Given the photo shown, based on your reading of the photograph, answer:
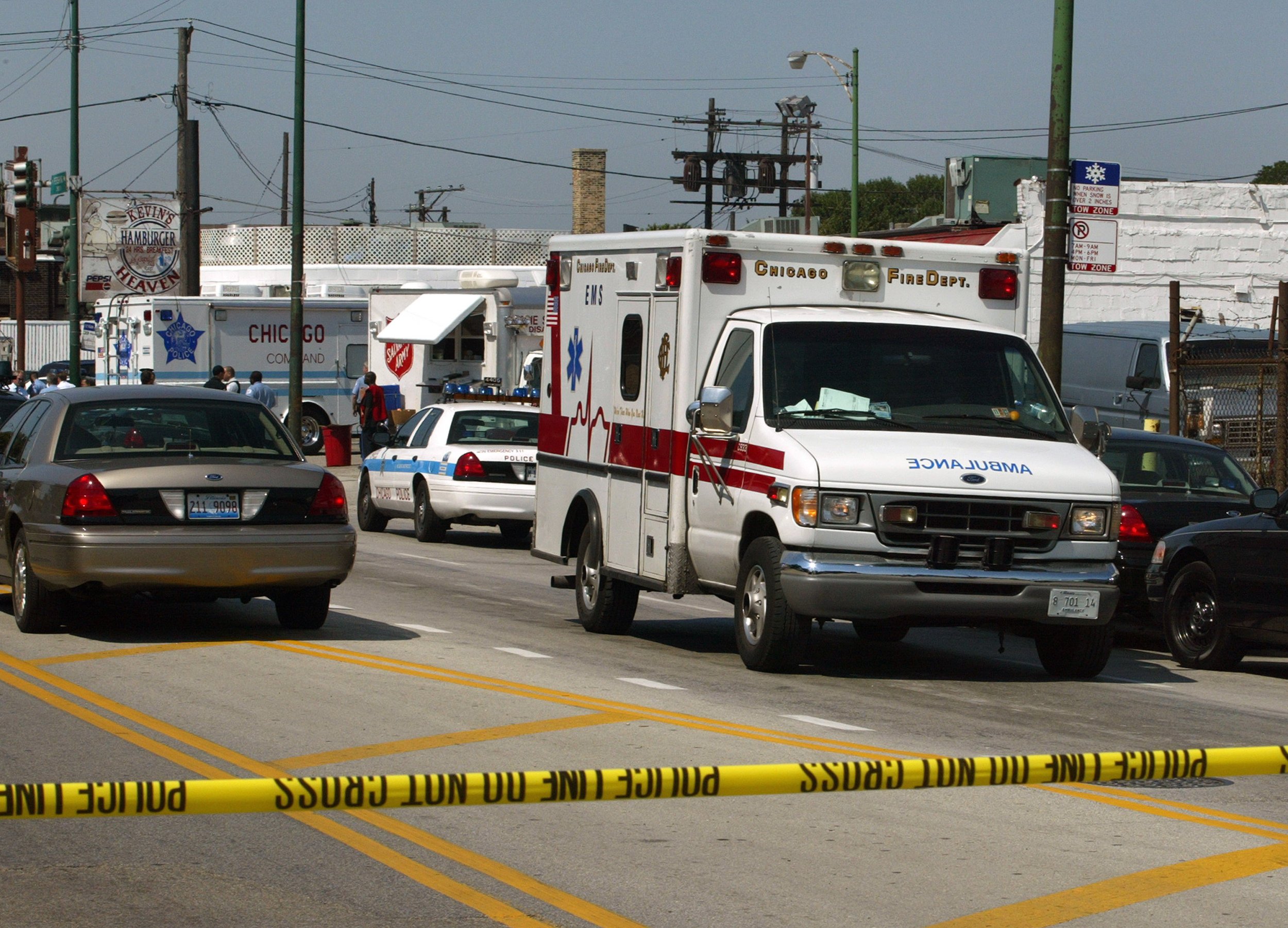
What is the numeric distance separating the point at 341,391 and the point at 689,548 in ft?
88.4

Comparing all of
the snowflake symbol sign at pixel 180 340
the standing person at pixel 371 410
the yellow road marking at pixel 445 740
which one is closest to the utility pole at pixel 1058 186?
the yellow road marking at pixel 445 740

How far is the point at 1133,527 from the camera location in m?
13.4

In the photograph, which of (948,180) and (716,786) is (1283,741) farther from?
(948,180)

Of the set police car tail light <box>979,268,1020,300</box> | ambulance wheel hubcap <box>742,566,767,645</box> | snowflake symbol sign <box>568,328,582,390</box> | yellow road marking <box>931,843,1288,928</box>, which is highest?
police car tail light <box>979,268,1020,300</box>

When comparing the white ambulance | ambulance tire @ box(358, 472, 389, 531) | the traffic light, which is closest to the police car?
ambulance tire @ box(358, 472, 389, 531)

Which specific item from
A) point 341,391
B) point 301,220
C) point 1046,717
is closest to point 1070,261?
point 1046,717

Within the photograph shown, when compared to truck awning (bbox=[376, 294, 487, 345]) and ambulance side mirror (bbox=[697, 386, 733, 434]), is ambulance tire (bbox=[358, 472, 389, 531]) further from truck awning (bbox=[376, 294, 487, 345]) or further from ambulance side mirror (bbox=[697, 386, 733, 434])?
ambulance side mirror (bbox=[697, 386, 733, 434])

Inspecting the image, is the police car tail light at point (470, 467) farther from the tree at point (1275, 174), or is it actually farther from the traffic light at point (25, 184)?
the tree at point (1275, 174)

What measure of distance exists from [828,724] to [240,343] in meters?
29.0

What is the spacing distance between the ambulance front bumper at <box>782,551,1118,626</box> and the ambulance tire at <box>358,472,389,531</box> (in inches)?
521

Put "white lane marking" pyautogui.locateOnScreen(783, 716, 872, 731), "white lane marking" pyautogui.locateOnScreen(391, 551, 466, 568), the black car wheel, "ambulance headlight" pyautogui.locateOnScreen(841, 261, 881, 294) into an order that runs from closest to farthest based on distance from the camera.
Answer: "white lane marking" pyautogui.locateOnScreen(783, 716, 872, 731) < "ambulance headlight" pyautogui.locateOnScreen(841, 261, 881, 294) < the black car wheel < "white lane marking" pyautogui.locateOnScreen(391, 551, 466, 568)

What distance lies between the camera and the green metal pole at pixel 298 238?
2988 cm

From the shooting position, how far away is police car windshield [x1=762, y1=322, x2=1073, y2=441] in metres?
10.8

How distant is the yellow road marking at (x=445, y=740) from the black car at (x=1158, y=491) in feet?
18.7
